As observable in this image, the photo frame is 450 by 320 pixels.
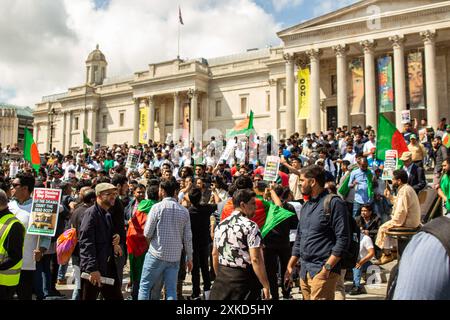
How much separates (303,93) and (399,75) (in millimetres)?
7255

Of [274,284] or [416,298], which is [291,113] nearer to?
[274,284]

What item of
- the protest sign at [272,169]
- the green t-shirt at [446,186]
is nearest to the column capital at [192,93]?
the protest sign at [272,169]

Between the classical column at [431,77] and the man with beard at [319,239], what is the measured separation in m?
26.8

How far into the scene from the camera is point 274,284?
19.9 feet

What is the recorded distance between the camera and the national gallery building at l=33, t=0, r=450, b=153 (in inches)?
1177

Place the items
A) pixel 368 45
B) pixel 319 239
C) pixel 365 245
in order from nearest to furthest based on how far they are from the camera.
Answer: pixel 319 239, pixel 365 245, pixel 368 45

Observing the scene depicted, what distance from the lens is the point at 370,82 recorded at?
30.9 meters

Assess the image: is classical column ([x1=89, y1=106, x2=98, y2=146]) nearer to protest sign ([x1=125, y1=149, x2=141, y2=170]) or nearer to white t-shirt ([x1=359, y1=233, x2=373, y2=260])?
protest sign ([x1=125, y1=149, x2=141, y2=170])

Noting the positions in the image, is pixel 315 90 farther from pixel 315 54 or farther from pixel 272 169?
pixel 272 169

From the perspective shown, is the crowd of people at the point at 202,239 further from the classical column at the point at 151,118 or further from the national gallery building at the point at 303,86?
the classical column at the point at 151,118

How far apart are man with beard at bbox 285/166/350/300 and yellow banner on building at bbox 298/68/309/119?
29234 millimetres

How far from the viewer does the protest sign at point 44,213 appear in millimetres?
6004

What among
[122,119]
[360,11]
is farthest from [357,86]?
[122,119]
